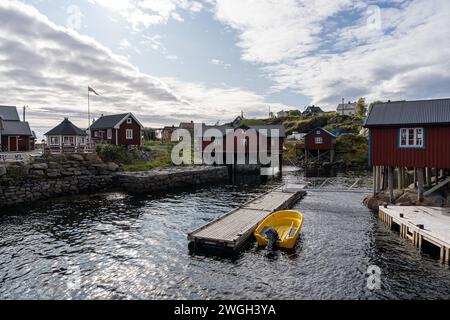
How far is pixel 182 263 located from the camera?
48.4 ft

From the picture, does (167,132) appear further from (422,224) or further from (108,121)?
(422,224)

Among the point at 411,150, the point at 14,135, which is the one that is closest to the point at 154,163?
the point at 14,135

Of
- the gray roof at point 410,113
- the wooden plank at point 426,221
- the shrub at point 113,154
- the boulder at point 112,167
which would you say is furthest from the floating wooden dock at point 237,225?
the shrub at point 113,154

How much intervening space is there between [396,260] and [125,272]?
13.1 metres

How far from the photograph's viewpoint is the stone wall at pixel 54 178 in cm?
2734

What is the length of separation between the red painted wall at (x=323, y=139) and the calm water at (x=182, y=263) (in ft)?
136

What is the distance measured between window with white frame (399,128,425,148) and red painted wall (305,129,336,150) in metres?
41.3

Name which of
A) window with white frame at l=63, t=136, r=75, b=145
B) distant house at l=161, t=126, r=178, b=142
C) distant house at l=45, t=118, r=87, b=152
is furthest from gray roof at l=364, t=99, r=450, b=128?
distant house at l=161, t=126, r=178, b=142

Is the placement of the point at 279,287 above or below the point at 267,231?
below

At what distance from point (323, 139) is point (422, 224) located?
4872 cm

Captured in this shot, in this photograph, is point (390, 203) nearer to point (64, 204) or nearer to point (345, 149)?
point (64, 204)
